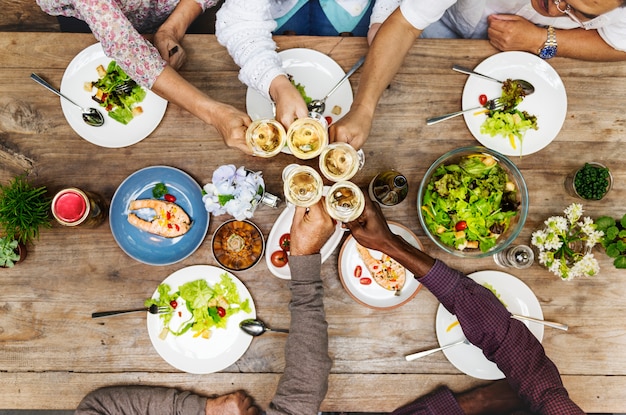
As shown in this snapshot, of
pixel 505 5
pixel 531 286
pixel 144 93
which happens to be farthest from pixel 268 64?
pixel 531 286

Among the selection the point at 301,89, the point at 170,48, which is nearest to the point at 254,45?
the point at 301,89

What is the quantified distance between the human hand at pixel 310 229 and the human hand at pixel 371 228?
0.11m

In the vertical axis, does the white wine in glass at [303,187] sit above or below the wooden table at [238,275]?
above

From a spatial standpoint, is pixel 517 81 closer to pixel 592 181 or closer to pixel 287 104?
pixel 592 181

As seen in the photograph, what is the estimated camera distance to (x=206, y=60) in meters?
2.12

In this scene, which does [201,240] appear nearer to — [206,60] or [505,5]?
[206,60]

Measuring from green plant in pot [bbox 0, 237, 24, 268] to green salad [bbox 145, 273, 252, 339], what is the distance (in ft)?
2.11

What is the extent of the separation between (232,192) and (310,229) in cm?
36

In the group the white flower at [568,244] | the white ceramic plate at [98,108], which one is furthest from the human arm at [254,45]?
the white flower at [568,244]

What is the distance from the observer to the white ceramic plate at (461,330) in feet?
6.75

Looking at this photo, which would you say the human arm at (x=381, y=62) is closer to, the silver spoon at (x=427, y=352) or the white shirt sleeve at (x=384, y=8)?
the white shirt sleeve at (x=384, y=8)

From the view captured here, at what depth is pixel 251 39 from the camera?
1927 millimetres

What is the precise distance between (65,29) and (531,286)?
10.1ft

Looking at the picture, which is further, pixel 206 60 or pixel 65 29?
pixel 65 29
